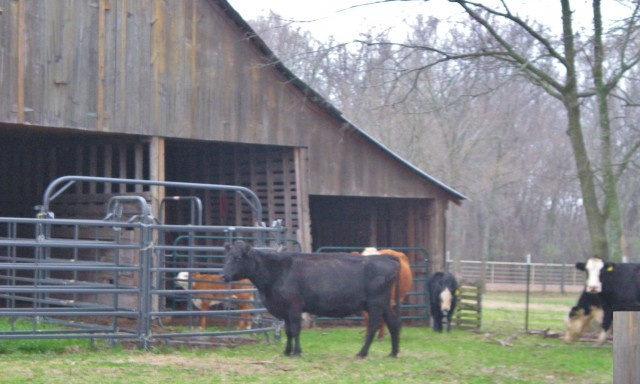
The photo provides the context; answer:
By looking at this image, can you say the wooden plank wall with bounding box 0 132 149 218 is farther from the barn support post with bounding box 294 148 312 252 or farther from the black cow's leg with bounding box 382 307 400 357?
the black cow's leg with bounding box 382 307 400 357

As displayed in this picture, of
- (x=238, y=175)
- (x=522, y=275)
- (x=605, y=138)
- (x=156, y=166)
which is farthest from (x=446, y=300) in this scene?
(x=522, y=275)

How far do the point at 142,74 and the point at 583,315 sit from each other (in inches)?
344

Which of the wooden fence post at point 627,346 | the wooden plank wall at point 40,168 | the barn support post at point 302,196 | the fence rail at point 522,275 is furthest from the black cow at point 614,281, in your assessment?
the fence rail at point 522,275

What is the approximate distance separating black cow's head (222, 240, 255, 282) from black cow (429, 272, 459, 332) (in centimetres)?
747

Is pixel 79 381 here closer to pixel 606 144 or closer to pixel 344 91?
pixel 606 144

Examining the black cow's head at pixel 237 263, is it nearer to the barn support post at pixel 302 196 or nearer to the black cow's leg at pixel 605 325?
the barn support post at pixel 302 196

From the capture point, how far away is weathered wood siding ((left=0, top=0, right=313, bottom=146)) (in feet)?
44.7

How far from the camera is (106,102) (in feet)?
47.8

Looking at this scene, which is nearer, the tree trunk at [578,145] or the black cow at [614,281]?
the tree trunk at [578,145]

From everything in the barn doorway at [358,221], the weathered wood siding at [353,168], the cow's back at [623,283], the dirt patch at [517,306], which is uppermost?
the weathered wood siding at [353,168]

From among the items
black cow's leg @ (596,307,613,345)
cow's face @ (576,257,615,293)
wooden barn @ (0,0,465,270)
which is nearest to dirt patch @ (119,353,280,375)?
wooden barn @ (0,0,465,270)

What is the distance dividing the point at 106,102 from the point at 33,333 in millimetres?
4933

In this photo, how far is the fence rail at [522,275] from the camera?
41125 millimetres

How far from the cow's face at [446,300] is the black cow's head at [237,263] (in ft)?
24.4
